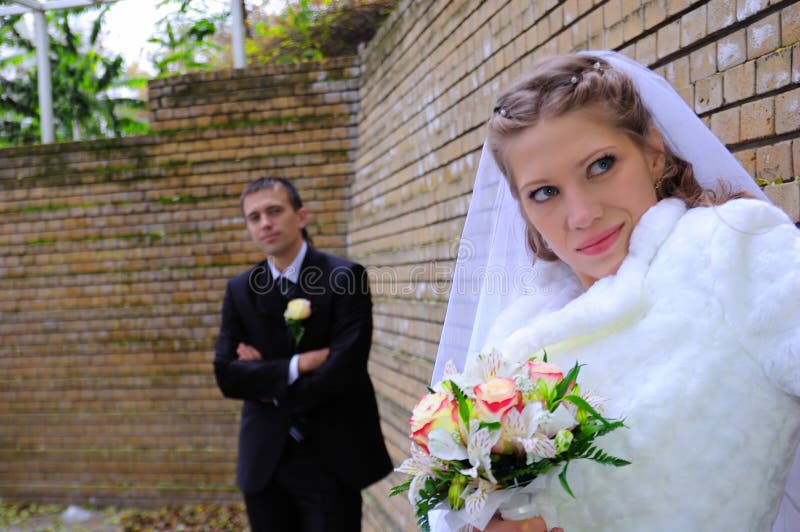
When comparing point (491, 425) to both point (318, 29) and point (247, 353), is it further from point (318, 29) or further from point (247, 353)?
point (318, 29)

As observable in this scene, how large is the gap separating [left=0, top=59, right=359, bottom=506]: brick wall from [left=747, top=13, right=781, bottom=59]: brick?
17.8ft

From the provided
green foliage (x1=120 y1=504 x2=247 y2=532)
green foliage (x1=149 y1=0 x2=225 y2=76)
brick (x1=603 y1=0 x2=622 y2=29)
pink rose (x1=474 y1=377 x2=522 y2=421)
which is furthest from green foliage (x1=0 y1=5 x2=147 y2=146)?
pink rose (x1=474 y1=377 x2=522 y2=421)

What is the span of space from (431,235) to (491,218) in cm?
273

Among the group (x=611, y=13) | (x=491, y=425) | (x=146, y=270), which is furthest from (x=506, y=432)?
(x=146, y=270)

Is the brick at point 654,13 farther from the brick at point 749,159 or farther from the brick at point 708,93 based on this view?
the brick at point 749,159

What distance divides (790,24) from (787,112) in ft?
0.66

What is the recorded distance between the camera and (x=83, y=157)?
7918mm

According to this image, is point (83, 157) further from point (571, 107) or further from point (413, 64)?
point (571, 107)

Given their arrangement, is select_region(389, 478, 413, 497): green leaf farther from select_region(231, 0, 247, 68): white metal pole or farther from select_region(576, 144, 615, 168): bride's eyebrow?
select_region(231, 0, 247, 68): white metal pole

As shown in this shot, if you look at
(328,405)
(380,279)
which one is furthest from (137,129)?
(328,405)

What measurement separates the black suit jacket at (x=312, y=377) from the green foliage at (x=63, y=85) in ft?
30.2

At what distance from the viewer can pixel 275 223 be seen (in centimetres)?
409

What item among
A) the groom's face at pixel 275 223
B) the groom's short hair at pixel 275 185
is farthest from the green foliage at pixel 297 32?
the groom's face at pixel 275 223

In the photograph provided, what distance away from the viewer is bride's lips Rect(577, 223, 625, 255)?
1577 millimetres
